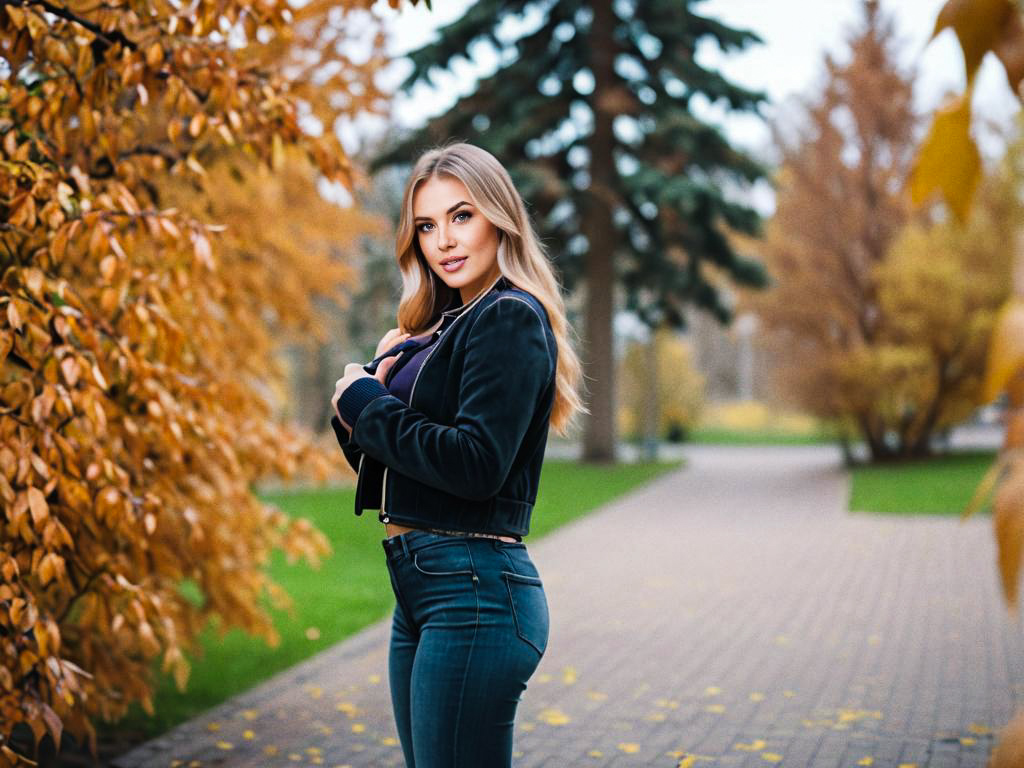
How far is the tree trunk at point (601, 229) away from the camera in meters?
21.9

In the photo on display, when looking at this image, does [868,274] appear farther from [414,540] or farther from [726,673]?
[414,540]

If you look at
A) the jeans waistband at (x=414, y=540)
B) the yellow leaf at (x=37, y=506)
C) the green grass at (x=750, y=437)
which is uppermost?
the jeans waistband at (x=414, y=540)

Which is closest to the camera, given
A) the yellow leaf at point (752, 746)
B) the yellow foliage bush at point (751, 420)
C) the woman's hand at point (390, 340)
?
the woman's hand at point (390, 340)

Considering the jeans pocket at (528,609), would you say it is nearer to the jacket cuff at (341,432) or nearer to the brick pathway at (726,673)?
the jacket cuff at (341,432)

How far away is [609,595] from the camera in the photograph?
9.41 meters

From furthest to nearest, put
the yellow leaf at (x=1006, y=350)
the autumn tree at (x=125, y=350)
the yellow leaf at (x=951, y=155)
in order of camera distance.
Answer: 1. the autumn tree at (x=125, y=350)
2. the yellow leaf at (x=951, y=155)
3. the yellow leaf at (x=1006, y=350)

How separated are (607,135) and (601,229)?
6.22ft

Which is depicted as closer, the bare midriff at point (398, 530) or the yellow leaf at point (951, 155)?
the yellow leaf at point (951, 155)

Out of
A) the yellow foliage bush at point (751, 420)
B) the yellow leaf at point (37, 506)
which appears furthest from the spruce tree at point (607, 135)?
the yellow foliage bush at point (751, 420)

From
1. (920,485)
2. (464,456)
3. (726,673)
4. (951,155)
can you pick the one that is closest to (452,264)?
(464,456)

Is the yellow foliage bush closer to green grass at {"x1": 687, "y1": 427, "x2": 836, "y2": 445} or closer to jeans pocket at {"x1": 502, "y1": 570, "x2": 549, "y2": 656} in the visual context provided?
green grass at {"x1": 687, "y1": 427, "x2": 836, "y2": 445}

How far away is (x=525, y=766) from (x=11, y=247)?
2951 millimetres

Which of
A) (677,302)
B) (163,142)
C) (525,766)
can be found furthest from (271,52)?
(677,302)

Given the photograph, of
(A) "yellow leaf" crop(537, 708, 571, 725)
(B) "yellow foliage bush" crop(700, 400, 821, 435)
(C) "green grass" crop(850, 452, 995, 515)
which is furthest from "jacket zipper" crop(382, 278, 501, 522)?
(B) "yellow foliage bush" crop(700, 400, 821, 435)
